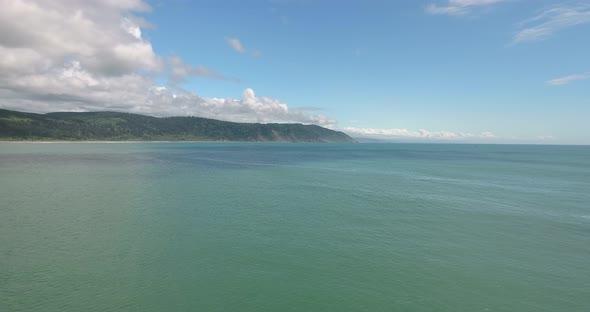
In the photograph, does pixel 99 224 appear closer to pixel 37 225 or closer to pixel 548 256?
pixel 37 225

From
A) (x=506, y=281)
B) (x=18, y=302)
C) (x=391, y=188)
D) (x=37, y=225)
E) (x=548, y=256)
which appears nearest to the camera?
(x=18, y=302)

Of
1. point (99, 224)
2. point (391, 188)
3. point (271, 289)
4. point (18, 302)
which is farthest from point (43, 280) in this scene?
point (391, 188)

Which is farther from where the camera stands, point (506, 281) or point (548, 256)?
point (548, 256)

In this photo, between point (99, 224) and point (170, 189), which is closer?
point (99, 224)

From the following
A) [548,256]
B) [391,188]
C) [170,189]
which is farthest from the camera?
[391,188]

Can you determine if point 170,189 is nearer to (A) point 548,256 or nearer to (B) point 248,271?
(B) point 248,271

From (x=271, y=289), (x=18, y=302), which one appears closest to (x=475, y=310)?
(x=271, y=289)

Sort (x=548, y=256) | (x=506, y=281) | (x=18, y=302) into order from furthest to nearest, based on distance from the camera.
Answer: (x=548, y=256)
(x=506, y=281)
(x=18, y=302)

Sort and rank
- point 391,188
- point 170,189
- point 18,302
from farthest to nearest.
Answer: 1. point 391,188
2. point 170,189
3. point 18,302
